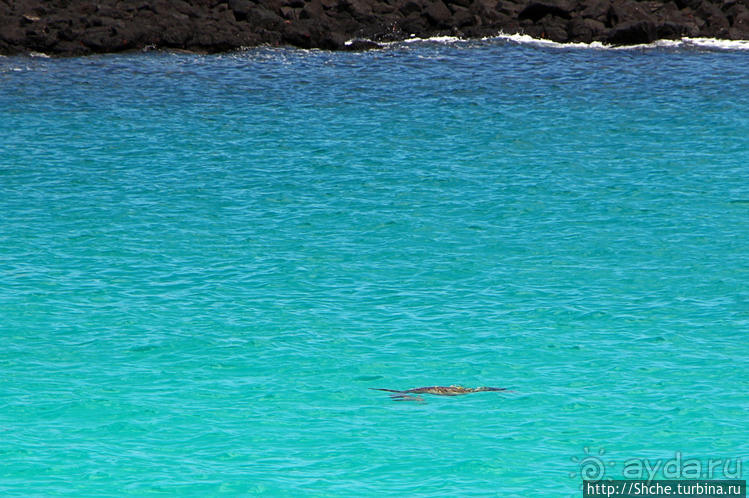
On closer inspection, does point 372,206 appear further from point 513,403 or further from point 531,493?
point 531,493

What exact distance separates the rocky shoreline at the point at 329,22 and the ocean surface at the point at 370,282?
16.0 ft

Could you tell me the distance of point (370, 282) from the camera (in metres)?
18.7

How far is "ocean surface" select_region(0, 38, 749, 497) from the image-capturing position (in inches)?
520

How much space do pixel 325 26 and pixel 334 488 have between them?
2978cm

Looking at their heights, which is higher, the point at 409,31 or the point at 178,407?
the point at 409,31

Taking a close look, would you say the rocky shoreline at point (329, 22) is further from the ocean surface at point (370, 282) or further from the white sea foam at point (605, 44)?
the ocean surface at point (370, 282)

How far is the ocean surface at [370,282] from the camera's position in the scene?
43.3ft

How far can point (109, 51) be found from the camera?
38.3 meters

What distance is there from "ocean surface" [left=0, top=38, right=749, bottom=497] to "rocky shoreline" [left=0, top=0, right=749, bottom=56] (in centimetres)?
489

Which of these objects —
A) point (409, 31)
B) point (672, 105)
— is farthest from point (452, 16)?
point (672, 105)

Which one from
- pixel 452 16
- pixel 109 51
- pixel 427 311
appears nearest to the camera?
pixel 427 311
